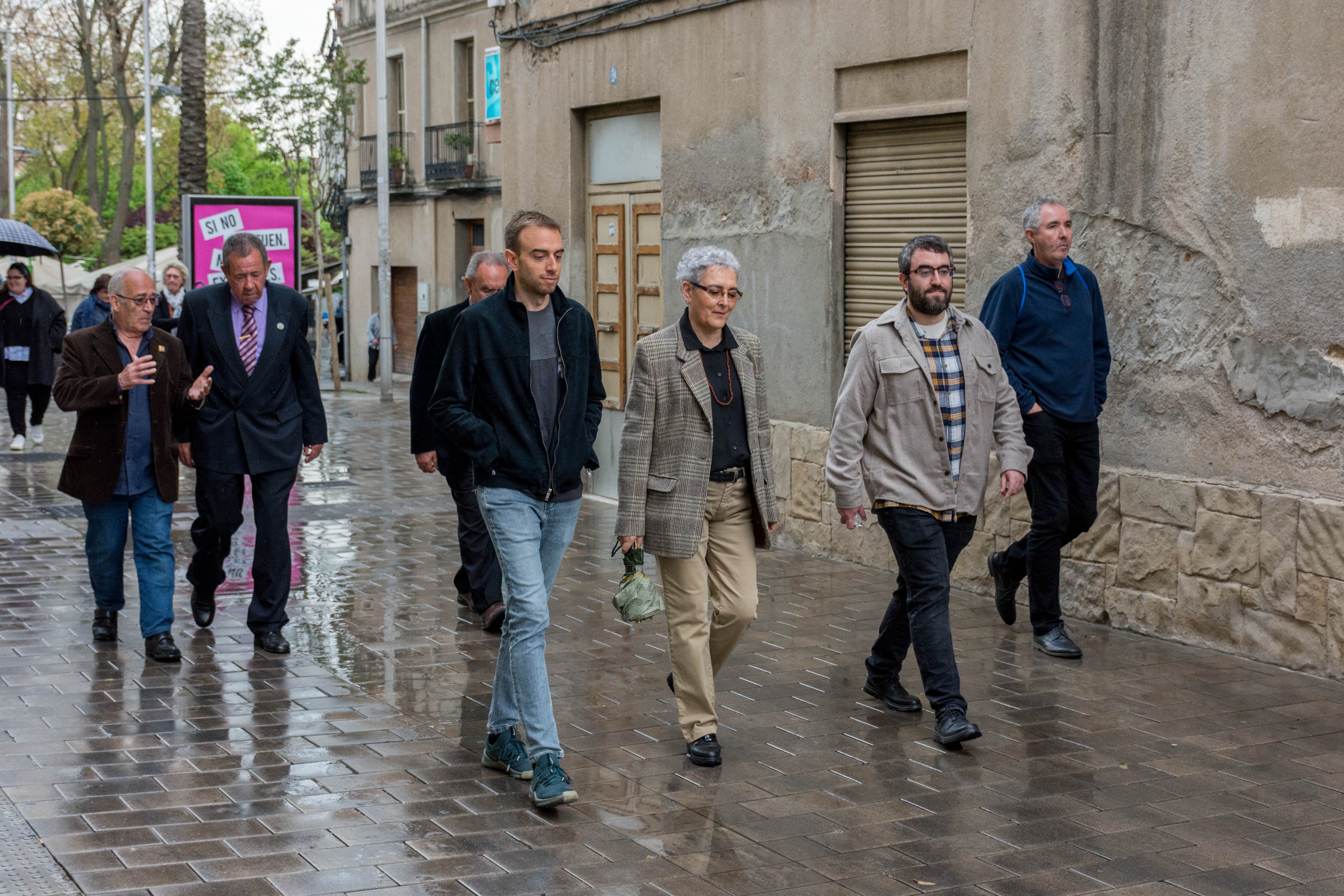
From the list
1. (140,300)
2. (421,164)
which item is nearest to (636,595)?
(140,300)

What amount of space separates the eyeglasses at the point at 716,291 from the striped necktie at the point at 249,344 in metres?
2.75

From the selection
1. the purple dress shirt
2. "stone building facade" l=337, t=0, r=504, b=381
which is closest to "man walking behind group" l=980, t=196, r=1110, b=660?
the purple dress shirt

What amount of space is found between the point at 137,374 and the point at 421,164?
26420 millimetres

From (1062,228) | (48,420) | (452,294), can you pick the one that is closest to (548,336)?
(1062,228)

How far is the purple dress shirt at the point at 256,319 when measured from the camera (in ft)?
25.0

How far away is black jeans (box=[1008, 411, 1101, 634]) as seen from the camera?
745 cm

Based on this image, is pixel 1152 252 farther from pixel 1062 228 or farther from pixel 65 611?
pixel 65 611

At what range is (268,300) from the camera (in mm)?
7688

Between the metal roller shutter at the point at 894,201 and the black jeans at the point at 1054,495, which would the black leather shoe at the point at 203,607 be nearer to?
the black jeans at the point at 1054,495

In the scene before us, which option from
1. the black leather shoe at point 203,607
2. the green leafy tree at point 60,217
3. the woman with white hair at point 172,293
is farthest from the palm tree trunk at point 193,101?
the green leafy tree at point 60,217

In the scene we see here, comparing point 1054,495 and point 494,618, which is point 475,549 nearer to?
point 494,618

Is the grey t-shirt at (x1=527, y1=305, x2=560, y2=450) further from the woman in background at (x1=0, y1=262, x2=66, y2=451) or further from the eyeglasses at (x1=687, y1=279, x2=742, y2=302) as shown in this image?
the woman in background at (x1=0, y1=262, x2=66, y2=451)

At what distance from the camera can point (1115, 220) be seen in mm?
8289

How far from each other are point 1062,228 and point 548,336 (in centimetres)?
290
